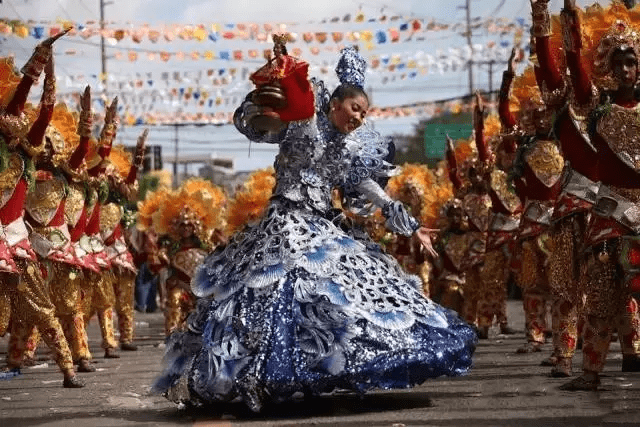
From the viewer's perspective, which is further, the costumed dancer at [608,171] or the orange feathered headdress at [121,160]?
the orange feathered headdress at [121,160]

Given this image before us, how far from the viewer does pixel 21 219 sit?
10.4 meters

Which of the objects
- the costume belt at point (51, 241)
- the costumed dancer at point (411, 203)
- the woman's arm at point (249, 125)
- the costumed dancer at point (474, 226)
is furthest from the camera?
the costumed dancer at point (411, 203)

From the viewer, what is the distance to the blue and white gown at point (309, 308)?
26.6 ft

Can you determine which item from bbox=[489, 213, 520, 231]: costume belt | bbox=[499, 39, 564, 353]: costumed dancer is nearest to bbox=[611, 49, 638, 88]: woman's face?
bbox=[499, 39, 564, 353]: costumed dancer

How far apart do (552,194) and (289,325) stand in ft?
14.2

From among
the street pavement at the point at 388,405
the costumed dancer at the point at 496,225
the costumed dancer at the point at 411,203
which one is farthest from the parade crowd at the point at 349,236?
the costumed dancer at the point at 411,203

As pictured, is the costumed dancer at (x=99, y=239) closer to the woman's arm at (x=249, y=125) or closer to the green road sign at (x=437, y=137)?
the woman's arm at (x=249, y=125)

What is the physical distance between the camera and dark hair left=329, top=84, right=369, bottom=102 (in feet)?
29.4

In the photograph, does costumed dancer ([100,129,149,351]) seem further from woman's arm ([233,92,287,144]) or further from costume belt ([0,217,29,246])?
woman's arm ([233,92,287,144])

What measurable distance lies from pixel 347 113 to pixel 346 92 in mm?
135

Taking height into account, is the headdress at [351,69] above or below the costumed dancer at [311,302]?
above

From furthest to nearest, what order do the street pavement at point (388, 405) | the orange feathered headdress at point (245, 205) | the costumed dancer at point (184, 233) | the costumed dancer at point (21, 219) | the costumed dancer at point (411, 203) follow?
the costumed dancer at point (411, 203) → the costumed dancer at point (184, 233) → the orange feathered headdress at point (245, 205) → the costumed dancer at point (21, 219) → the street pavement at point (388, 405)

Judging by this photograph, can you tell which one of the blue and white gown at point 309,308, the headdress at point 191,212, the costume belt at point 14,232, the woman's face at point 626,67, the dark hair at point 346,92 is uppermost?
the woman's face at point 626,67

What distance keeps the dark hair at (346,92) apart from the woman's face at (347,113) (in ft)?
0.06
